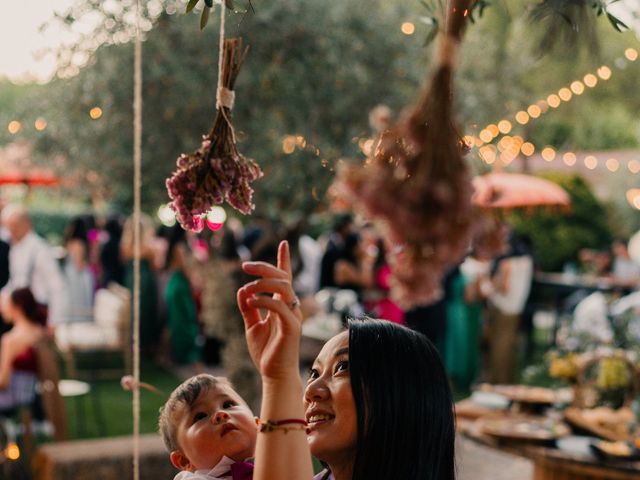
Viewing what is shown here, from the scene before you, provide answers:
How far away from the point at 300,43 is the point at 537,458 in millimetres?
2593

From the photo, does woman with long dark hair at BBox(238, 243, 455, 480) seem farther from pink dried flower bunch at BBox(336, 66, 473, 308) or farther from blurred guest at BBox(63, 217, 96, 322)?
blurred guest at BBox(63, 217, 96, 322)

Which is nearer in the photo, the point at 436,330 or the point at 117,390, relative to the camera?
the point at 436,330

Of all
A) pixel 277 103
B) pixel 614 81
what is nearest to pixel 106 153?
pixel 277 103

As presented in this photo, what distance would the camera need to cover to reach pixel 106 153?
5176mm

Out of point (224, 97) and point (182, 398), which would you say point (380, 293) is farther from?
point (224, 97)

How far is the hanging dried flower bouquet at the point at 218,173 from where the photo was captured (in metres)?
1.18

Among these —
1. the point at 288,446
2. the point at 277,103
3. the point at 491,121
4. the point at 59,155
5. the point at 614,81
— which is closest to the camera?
the point at 288,446

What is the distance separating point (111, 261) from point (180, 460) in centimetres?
770

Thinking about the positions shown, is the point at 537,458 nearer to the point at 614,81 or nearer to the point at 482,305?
the point at 482,305

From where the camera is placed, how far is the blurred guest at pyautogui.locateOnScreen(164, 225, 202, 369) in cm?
759

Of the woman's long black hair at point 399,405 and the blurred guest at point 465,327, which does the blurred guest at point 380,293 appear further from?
the woman's long black hair at point 399,405

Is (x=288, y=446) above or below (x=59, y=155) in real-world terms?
below

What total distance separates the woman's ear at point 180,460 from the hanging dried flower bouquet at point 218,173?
21.0 inches

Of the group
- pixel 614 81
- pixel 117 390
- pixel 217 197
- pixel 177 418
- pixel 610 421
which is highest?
pixel 614 81
